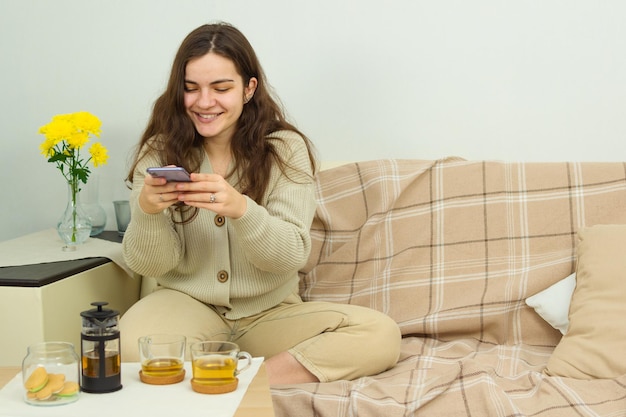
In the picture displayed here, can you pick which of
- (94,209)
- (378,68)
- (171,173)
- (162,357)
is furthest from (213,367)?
(378,68)

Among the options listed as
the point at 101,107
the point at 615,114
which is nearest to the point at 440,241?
→ the point at 615,114

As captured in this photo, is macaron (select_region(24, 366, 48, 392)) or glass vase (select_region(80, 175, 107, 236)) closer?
macaron (select_region(24, 366, 48, 392))

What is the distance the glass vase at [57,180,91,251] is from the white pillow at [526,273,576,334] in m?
1.19

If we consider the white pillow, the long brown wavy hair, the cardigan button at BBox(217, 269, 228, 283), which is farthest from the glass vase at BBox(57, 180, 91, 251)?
the white pillow

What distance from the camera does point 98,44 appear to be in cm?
271

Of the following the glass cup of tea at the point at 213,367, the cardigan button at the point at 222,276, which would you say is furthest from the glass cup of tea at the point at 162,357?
the cardigan button at the point at 222,276

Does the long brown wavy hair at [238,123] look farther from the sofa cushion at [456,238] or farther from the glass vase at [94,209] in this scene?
the glass vase at [94,209]

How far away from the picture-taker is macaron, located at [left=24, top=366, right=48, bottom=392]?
138cm

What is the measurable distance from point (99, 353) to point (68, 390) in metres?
0.07

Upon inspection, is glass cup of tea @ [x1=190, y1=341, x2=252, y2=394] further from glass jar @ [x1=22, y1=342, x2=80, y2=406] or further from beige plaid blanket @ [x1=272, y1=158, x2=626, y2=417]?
beige plaid blanket @ [x1=272, y1=158, x2=626, y2=417]

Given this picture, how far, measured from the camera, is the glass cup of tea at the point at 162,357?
1477mm

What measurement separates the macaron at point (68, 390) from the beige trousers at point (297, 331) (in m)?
0.50

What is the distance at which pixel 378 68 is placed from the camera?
2.63 meters

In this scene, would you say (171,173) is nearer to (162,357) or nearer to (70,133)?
(162,357)
